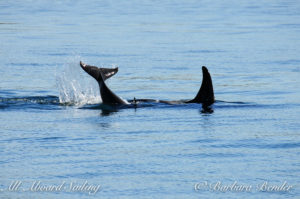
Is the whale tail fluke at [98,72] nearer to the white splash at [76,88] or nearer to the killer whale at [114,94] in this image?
the killer whale at [114,94]

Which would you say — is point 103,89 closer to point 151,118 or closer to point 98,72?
point 98,72

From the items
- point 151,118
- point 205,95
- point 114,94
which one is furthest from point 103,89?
point 205,95

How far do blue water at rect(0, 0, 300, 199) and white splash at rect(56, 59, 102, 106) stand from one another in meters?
0.05

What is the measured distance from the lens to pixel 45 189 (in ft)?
34.2

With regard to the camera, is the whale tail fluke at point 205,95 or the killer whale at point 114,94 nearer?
the killer whale at point 114,94

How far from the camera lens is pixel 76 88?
2009 centimetres

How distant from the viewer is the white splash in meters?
18.3

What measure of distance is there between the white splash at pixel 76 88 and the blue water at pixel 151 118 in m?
0.05

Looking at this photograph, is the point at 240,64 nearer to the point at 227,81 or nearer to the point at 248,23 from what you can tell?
the point at 227,81

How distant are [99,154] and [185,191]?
2.44 meters

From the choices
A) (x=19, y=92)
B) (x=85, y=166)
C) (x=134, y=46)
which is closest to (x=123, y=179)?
(x=85, y=166)

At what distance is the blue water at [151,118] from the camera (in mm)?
11039

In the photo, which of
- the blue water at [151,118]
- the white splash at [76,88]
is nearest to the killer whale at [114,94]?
the blue water at [151,118]

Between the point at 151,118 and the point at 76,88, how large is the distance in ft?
15.5
